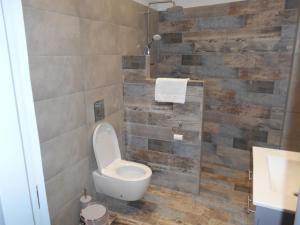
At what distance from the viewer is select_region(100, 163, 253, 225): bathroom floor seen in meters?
2.16

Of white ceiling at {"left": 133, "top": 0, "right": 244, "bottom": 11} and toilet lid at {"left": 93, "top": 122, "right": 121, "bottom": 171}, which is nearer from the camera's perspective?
toilet lid at {"left": 93, "top": 122, "right": 121, "bottom": 171}

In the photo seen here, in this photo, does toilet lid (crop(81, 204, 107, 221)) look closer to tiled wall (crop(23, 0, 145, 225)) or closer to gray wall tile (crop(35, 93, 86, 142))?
tiled wall (crop(23, 0, 145, 225))

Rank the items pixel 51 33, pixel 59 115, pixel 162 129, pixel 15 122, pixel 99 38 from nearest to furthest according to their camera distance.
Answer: pixel 15 122, pixel 51 33, pixel 59 115, pixel 99 38, pixel 162 129

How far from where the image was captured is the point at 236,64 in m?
2.85

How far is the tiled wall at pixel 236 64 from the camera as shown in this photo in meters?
2.60

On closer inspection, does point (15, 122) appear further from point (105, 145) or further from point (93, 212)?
point (105, 145)

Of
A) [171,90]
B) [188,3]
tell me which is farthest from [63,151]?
[188,3]

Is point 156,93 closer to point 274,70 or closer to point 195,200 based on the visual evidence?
point 195,200

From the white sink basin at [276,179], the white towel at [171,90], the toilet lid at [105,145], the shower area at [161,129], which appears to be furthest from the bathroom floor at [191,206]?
the white towel at [171,90]

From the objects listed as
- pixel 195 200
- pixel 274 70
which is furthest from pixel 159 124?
pixel 274 70

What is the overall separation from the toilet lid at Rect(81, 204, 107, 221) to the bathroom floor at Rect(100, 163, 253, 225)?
326 mm

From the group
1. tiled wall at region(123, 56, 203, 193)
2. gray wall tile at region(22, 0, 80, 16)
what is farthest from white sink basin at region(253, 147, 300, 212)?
gray wall tile at region(22, 0, 80, 16)

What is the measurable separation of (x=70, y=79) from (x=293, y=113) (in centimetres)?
252

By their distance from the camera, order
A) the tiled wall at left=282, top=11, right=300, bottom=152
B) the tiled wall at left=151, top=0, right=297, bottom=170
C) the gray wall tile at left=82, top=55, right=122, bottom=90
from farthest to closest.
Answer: the tiled wall at left=151, top=0, right=297, bottom=170 < the tiled wall at left=282, top=11, right=300, bottom=152 < the gray wall tile at left=82, top=55, right=122, bottom=90
